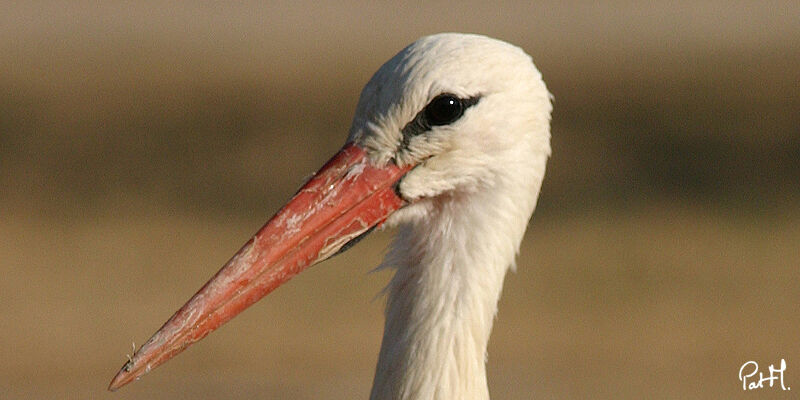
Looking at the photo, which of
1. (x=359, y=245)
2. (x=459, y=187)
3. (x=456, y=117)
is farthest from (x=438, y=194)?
(x=359, y=245)

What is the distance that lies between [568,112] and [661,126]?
979mm

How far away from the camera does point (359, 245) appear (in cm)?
963

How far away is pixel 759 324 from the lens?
→ 8.28m

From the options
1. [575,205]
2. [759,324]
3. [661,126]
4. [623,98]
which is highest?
[623,98]

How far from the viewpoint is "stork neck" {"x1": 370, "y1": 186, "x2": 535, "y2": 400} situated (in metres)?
2.72

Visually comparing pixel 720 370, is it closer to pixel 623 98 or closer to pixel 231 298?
pixel 623 98

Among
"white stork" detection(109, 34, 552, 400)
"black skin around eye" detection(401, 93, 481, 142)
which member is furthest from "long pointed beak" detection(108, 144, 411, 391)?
"black skin around eye" detection(401, 93, 481, 142)

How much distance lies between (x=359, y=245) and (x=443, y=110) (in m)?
6.99

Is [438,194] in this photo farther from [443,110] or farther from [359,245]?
[359,245]

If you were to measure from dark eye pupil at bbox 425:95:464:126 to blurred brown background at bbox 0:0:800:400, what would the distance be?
15.2ft

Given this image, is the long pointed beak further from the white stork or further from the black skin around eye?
the black skin around eye

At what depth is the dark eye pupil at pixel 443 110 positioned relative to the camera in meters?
2.69

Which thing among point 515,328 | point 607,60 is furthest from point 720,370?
point 607,60

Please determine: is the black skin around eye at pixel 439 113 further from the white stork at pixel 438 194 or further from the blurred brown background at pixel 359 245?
the blurred brown background at pixel 359 245
